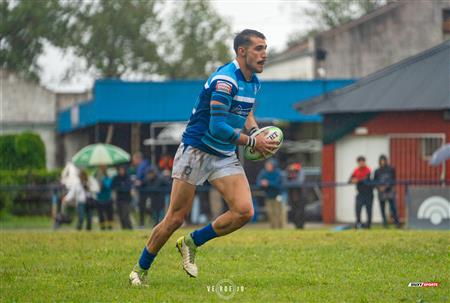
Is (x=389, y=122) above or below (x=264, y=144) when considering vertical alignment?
above

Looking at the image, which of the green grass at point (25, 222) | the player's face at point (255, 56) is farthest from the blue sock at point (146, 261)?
the green grass at point (25, 222)

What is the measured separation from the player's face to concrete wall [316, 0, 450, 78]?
135 feet

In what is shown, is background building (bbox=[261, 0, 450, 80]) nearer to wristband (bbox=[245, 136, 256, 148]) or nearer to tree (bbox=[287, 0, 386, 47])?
tree (bbox=[287, 0, 386, 47])

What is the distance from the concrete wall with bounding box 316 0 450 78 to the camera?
176 ft

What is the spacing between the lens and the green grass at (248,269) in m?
10.1

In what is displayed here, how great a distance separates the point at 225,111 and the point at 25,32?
55.8 ft

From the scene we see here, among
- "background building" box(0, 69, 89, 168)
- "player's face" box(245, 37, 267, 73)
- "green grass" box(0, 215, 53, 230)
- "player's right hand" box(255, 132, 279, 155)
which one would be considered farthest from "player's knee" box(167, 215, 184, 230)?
"background building" box(0, 69, 89, 168)

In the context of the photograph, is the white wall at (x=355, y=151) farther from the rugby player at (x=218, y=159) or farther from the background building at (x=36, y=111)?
the background building at (x=36, y=111)

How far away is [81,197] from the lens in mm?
28156

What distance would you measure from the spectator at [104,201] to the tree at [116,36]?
15141 millimetres

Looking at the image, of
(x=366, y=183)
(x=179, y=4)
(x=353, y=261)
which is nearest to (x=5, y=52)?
(x=366, y=183)

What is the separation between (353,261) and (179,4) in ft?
224

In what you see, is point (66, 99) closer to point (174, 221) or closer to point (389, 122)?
point (389, 122)

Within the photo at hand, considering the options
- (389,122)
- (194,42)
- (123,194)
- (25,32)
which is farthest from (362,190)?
(194,42)
